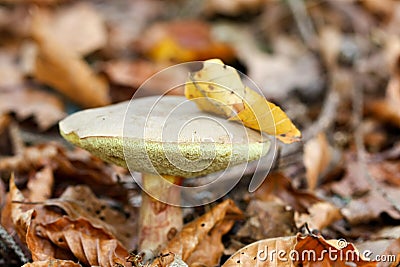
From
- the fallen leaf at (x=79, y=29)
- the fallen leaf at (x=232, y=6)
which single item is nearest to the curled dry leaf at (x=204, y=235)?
the fallen leaf at (x=79, y=29)

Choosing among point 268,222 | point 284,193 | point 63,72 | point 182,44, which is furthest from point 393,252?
point 182,44

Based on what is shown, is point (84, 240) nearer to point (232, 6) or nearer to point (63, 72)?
point (63, 72)

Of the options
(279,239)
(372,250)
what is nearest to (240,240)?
(279,239)

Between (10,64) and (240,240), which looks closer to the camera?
(240,240)

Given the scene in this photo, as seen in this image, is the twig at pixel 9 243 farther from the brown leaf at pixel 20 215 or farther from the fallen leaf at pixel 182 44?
the fallen leaf at pixel 182 44

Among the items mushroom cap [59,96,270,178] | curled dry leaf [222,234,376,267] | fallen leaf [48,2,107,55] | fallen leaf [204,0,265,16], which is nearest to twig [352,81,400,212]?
curled dry leaf [222,234,376,267]

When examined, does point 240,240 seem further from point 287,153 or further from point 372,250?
point 287,153
